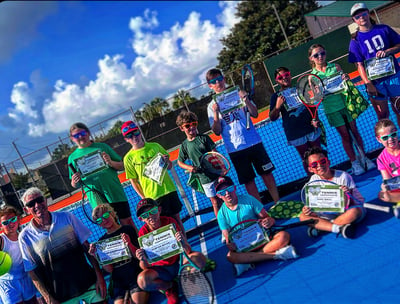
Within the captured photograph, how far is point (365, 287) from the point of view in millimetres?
2816

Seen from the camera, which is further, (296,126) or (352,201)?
(296,126)

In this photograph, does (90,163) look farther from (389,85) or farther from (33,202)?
(389,85)

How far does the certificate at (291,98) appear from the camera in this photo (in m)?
4.50

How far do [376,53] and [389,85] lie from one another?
467 millimetres

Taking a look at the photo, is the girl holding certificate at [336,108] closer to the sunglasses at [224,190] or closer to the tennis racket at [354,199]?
the tennis racket at [354,199]

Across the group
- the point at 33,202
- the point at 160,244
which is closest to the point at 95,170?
the point at 33,202

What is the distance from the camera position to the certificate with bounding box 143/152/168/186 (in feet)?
13.8

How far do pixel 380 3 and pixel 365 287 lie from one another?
31064mm

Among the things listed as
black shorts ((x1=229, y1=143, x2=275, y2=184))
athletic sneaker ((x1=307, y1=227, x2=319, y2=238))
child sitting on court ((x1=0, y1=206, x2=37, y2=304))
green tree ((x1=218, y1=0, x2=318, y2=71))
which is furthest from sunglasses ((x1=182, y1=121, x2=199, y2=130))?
green tree ((x1=218, y1=0, x2=318, y2=71))

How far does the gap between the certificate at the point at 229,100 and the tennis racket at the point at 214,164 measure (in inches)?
23.0

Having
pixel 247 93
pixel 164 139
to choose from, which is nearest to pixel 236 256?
pixel 247 93

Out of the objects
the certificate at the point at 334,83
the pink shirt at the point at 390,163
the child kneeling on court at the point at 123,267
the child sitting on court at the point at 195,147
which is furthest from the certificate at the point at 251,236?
the certificate at the point at 334,83

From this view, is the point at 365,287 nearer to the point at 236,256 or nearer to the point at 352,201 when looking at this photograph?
the point at 352,201

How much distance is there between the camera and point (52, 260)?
3.54 m
